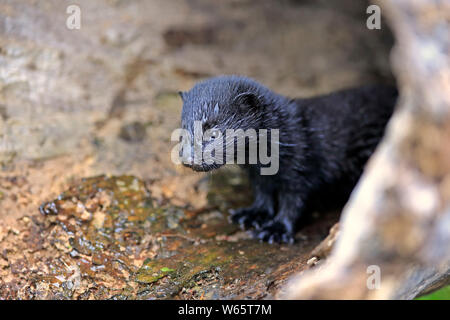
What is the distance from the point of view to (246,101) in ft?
15.3

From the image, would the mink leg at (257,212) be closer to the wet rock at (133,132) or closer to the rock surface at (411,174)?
the wet rock at (133,132)

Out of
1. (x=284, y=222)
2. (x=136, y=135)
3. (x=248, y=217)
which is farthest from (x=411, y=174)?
(x=136, y=135)

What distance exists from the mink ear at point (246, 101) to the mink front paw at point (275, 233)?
140 centimetres

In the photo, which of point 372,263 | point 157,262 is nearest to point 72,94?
point 157,262

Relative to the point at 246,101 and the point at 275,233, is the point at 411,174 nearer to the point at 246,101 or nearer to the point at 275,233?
the point at 246,101

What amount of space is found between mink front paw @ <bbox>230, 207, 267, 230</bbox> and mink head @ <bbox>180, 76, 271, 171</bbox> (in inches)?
41.3

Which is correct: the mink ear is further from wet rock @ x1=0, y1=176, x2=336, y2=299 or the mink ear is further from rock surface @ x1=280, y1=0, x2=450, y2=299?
rock surface @ x1=280, y1=0, x2=450, y2=299

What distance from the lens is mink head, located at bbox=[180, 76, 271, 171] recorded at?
437cm

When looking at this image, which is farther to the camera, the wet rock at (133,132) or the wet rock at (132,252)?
the wet rock at (133,132)

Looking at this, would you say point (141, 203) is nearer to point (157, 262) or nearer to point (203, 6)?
point (157, 262)

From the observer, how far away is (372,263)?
108 inches

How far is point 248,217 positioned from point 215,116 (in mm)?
1491

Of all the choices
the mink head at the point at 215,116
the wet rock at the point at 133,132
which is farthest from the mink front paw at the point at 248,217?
the wet rock at the point at 133,132

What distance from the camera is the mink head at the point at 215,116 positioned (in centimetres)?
437
